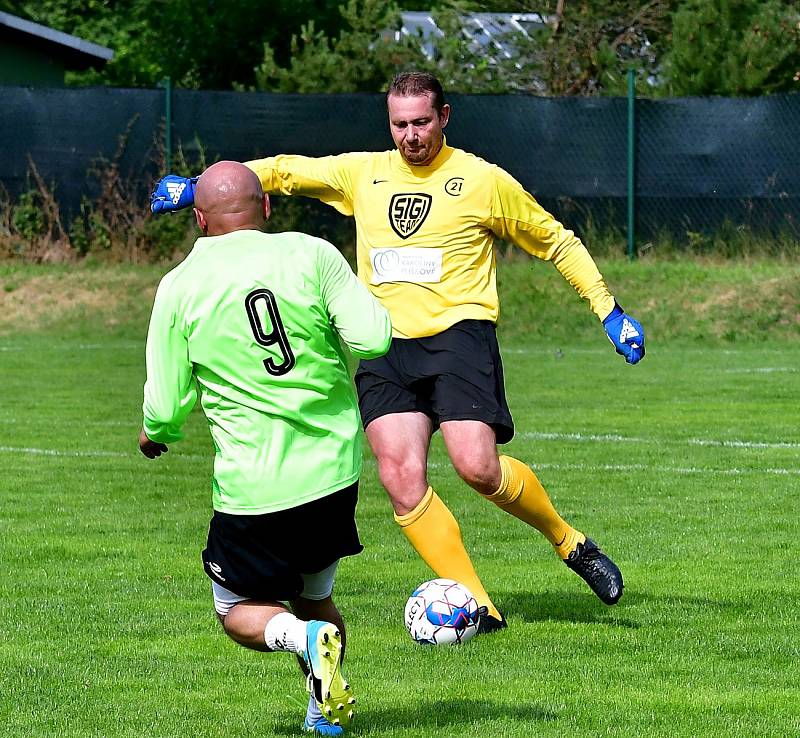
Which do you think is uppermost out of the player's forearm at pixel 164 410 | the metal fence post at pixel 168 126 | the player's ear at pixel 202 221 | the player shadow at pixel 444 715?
the player's ear at pixel 202 221

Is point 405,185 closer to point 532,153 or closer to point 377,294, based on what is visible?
point 377,294

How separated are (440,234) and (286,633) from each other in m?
2.37

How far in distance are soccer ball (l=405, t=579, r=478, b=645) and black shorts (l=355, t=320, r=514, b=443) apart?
2.28 ft

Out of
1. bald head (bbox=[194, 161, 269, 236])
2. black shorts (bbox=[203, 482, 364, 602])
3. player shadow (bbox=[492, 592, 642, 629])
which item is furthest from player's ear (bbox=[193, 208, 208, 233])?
player shadow (bbox=[492, 592, 642, 629])

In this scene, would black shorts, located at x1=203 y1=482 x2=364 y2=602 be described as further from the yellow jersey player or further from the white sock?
the yellow jersey player

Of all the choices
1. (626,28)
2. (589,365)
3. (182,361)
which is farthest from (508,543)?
(626,28)

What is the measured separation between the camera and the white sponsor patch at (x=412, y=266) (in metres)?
6.27

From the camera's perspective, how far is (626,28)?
92.0 ft

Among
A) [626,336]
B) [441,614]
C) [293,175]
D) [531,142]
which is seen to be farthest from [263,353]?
[531,142]

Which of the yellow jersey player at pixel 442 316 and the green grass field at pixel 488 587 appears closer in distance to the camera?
the green grass field at pixel 488 587

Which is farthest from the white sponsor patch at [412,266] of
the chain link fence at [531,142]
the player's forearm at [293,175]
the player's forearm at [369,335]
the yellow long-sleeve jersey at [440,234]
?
the chain link fence at [531,142]

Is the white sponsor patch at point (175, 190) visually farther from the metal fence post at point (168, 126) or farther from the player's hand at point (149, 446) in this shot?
the metal fence post at point (168, 126)

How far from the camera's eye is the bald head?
14.3 ft

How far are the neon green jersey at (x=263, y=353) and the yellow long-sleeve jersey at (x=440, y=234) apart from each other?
1.90m
